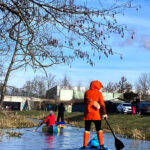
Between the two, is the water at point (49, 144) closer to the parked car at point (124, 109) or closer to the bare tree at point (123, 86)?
the parked car at point (124, 109)

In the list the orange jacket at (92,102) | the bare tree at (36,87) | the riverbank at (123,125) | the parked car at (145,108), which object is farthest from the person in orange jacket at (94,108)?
the bare tree at (36,87)

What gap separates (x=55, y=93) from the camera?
128250mm

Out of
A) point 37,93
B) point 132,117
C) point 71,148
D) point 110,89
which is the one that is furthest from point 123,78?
point 71,148

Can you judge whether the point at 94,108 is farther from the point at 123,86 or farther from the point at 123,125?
the point at 123,86

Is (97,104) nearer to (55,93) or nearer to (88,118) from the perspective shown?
(88,118)

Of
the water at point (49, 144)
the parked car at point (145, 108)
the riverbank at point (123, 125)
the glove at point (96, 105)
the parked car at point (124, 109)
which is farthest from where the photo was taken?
the parked car at point (124, 109)

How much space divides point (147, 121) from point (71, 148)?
66.1 ft

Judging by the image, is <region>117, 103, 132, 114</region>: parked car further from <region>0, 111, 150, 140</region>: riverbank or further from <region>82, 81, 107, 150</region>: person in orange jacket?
<region>82, 81, 107, 150</region>: person in orange jacket

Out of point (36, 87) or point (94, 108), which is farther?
point (36, 87)

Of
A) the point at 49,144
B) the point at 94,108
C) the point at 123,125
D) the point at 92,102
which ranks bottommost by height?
the point at 49,144

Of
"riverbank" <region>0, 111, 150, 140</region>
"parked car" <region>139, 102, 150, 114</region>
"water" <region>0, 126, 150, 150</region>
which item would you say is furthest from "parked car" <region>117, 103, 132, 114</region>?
"water" <region>0, 126, 150, 150</region>

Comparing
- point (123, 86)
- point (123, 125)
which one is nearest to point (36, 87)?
point (123, 86)

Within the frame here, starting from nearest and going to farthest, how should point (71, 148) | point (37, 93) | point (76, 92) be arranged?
point (71, 148), point (76, 92), point (37, 93)

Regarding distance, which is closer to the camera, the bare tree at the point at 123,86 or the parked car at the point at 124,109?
the parked car at the point at 124,109
